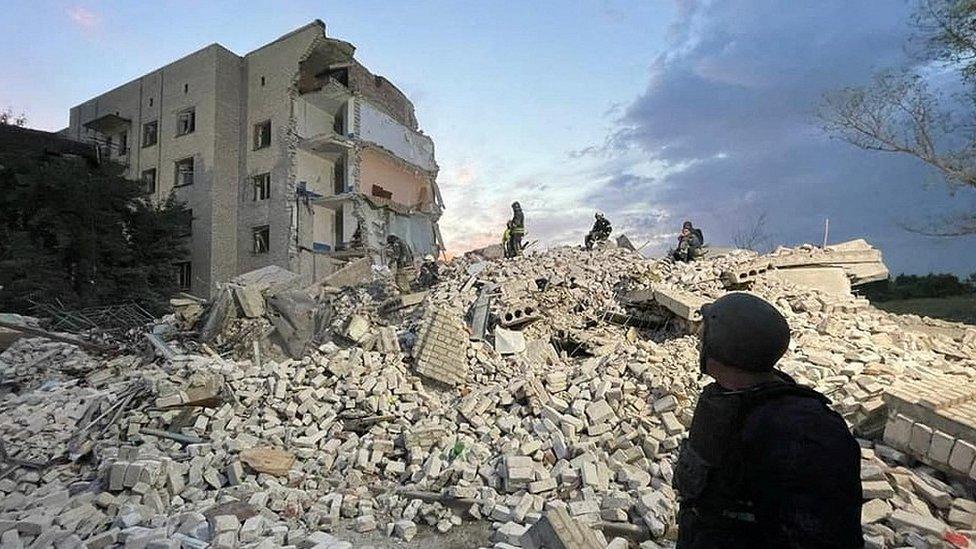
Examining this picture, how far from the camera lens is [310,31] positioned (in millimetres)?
20656

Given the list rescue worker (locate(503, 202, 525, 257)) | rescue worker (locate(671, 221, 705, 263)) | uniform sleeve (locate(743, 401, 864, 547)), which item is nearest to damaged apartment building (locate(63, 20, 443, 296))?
rescue worker (locate(503, 202, 525, 257))

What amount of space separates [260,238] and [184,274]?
4.12 m

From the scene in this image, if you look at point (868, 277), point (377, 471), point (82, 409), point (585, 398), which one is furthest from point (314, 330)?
point (868, 277)

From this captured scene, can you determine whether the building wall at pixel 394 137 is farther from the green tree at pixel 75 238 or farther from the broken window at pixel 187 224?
the green tree at pixel 75 238

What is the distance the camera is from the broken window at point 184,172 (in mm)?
22266

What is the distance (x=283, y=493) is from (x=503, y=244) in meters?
10.5

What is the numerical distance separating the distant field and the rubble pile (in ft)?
25.5

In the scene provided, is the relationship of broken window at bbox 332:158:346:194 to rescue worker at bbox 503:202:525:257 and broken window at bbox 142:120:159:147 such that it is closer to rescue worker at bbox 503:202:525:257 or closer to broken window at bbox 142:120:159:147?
broken window at bbox 142:120:159:147

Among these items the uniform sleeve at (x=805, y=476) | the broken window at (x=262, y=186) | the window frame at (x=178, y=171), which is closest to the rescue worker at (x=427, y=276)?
the uniform sleeve at (x=805, y=476)

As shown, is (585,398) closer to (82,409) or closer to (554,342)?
(554,342)

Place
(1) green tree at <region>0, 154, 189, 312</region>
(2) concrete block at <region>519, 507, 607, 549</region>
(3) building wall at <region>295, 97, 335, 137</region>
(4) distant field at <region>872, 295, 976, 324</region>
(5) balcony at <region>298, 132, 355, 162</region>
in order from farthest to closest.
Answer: (3) building wall at <region>295, 97, 335, 137</region> < (5) balcony at <region>298, 132, 355, 162</region> < (1) green tree at <region>0, 154, 189, 312</region> < (4) distant field at <region>872, 295, 976, 324</region> < (2) concrete block at <region>519, 507, 607, 549</region>

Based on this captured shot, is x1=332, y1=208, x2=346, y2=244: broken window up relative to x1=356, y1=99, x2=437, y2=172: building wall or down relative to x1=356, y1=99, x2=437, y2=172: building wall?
down

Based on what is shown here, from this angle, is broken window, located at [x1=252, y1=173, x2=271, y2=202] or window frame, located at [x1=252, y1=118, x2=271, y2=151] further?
window frame, located at [x1=252, y1=118, x2=271, y2=151]

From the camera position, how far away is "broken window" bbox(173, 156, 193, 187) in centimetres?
2227
